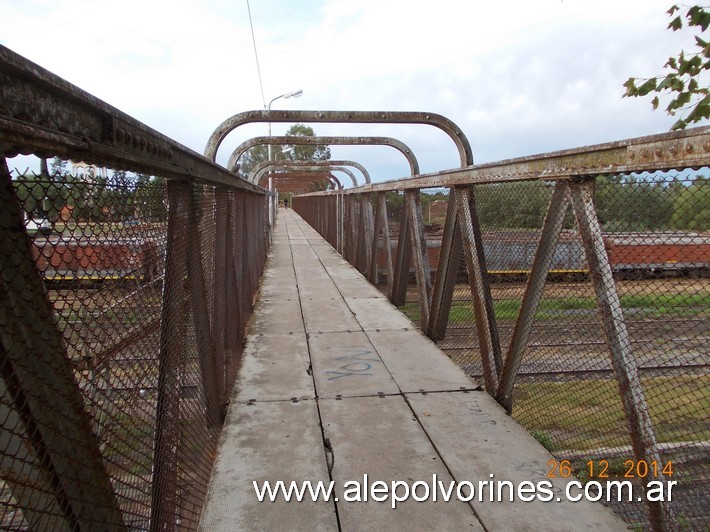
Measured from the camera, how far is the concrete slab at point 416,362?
319 cm

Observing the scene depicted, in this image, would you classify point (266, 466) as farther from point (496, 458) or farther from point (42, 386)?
point (42, 386)

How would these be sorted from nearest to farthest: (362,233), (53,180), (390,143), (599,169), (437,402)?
(53,180) < (599,169) < (437,402) < (390,143) < (362,233)

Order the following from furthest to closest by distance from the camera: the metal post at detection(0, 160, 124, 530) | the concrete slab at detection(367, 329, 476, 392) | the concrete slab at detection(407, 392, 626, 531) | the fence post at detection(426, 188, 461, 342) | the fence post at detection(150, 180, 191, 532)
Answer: the fence post at detection(426, 188, 461, 342) < the concrete slab at detection(367, 329, 476, 392) < the concrete slab at detection(407, 392, 626, 531) < the fence post at detection(150, 180, 191, 532) < the metal post at detection(0, 160, 124, 530)

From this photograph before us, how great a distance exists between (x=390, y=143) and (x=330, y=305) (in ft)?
8.68

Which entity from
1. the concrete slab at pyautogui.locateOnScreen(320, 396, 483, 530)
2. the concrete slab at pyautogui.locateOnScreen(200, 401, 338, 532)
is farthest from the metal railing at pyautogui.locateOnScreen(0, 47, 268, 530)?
the concrete slab at pyautogui.locateOnScreen(320, 396, 483, 530)

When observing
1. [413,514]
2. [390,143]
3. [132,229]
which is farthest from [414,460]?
[390,143]

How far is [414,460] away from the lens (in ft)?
7.55

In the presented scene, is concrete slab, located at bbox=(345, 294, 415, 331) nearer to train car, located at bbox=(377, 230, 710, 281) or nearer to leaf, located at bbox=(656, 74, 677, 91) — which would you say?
train car, located at bbox=(377, 230, 710, 281)

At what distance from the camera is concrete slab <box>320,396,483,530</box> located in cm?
190

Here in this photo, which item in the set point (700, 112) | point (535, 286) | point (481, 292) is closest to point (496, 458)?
point (535, 286)

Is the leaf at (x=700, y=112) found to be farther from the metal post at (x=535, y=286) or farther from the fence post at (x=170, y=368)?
the fence post at (x=170, y=368)

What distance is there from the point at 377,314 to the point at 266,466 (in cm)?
278

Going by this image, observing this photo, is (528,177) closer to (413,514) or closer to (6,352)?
(413,514)

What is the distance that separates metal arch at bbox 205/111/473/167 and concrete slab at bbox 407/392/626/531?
1.88m
